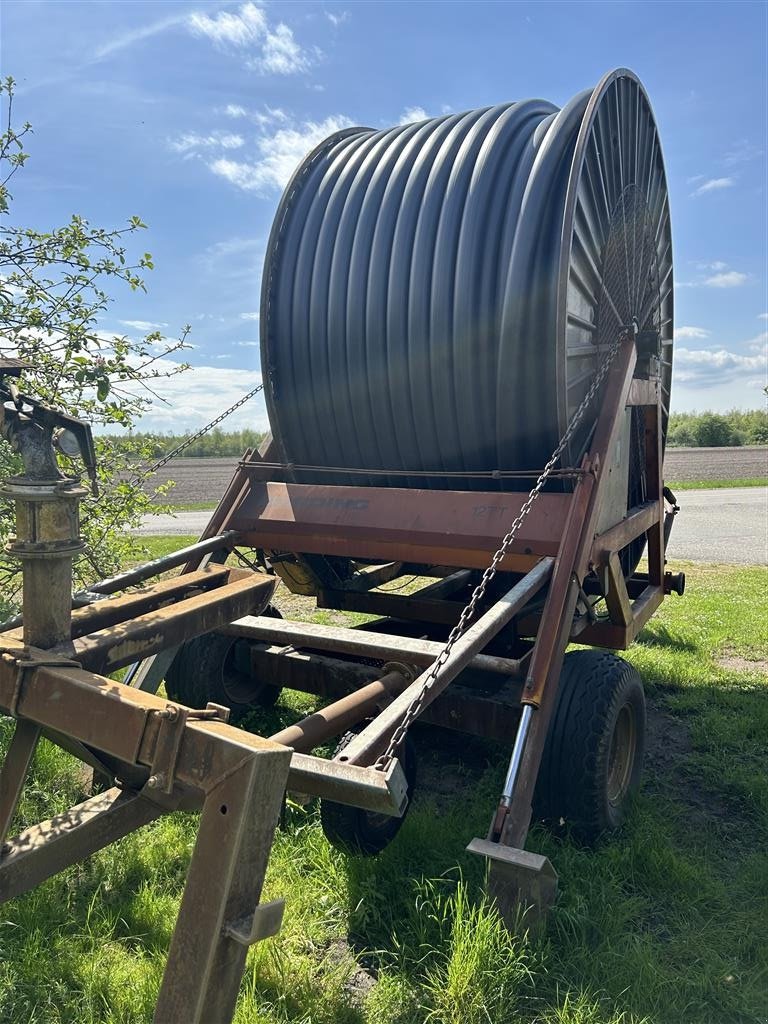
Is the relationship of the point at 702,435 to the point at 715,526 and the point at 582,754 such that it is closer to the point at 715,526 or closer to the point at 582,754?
the point at 715,526

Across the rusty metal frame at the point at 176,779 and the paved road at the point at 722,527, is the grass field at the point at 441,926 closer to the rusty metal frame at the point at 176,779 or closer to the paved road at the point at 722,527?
the rusty metal frame at the point at 176,779

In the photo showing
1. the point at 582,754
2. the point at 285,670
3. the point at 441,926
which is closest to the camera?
the point at 441,926

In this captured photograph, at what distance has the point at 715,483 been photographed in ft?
81.5

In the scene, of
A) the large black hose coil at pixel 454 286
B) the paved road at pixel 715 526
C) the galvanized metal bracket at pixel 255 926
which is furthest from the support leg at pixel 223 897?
the paved road at pixel 715 526

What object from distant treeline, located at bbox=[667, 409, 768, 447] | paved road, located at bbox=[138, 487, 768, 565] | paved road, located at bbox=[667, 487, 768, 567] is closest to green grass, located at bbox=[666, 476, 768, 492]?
paved road, located at bbox=[138, 487, 768, 565]

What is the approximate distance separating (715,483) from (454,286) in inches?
916

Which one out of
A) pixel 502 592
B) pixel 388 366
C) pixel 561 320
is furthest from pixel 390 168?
pixel 502 592

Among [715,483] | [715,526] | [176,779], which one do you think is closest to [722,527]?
[715,526]

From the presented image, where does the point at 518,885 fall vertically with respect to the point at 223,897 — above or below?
below

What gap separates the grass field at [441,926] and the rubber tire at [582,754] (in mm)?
115

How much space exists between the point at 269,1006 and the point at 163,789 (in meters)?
1.09

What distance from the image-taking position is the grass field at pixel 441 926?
2.44 meters

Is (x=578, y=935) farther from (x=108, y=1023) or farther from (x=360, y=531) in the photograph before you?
(x=360, y=531)

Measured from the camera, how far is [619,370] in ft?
13.7
